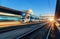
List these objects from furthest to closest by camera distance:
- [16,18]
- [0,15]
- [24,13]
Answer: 1. [24,13]
2. [16,18]
3. [0,15]

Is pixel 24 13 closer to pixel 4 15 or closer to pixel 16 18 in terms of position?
pixel 16 18

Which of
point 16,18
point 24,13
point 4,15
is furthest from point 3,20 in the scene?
point 24,13

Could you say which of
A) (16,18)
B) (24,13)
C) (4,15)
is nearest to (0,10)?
(4,15)

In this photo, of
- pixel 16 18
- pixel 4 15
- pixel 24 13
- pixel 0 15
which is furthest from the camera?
pixel 24 13

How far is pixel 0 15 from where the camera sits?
46.2 meters

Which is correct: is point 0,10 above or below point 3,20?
above

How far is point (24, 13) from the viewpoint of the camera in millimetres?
81250

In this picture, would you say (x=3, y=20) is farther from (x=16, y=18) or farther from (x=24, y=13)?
(x=24, y=13)

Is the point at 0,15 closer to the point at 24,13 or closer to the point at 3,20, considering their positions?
the point at 3,20

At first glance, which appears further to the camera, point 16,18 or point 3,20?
point 16,18

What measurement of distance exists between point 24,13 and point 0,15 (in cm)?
3595

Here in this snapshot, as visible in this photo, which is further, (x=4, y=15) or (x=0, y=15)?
(x=4, y=15)

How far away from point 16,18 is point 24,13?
53.0 feet

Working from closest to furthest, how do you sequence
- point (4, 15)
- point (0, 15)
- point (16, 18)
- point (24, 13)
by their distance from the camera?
point (0, 15), point (4, 15), point (16, 18), point (24, 13)
